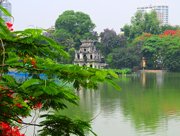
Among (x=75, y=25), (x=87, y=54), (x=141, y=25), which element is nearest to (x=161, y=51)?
(x=87, y=54)

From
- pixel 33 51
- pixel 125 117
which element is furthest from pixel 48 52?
pixel 125 117

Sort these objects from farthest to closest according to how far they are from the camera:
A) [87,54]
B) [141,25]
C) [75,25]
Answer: [141,25]
[75,25]
[87,54]

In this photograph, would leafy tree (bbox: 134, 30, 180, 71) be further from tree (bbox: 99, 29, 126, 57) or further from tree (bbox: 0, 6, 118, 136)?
tree (bbox: 0, 6, 118, 136)

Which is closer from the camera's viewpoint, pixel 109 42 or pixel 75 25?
pixel 109 42

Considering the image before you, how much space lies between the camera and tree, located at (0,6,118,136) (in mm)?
1703

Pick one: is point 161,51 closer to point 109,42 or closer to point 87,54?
point 109,42

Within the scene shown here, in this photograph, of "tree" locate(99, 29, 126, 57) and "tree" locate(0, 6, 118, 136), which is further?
"tree" locate(99, 29, 126, 57)

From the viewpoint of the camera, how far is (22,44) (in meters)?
1.71

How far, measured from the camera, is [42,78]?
1.87 m

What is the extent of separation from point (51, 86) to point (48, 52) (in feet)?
0.60

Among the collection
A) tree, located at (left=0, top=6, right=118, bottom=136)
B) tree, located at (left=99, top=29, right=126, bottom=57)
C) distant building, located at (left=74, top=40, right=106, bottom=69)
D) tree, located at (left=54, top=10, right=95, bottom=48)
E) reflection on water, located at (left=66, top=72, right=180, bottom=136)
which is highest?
tree, located at (left=54, top=10, right=95, bottom=48)

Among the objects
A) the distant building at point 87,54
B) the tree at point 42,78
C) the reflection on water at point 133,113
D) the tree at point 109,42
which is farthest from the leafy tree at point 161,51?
the tree at point 42,78

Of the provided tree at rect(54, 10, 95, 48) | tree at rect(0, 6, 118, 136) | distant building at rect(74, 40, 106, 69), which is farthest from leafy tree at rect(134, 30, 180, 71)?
tree at rect(0, 6, 118, 136)

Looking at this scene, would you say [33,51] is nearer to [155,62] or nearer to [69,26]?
[155,62]
